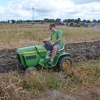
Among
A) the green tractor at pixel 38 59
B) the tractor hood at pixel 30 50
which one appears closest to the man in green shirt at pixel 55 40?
the green tractor at pixel 38 59

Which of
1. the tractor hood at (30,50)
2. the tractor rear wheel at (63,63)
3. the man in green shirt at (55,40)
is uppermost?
Result: the man in green shirt at (55,40)

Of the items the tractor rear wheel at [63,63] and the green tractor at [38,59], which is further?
the tractor rear wheel at [63,63]

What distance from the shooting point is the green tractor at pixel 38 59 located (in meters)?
7.45

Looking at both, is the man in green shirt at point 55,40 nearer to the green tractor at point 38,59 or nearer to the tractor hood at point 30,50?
the green tractor at point 38,59

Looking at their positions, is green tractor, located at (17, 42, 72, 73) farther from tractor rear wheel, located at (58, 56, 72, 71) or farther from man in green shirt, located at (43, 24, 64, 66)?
man in green shirt, located at (43, 24, 64, 66)

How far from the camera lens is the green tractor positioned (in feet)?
24.5

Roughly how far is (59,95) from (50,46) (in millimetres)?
2572

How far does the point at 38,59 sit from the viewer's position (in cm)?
763

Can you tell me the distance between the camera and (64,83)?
6.03 m

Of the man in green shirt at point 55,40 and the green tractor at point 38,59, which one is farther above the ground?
the man in green shirt at point 55,40

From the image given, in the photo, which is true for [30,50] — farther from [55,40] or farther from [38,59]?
[55,40]

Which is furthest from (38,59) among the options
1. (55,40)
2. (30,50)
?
(55,40)

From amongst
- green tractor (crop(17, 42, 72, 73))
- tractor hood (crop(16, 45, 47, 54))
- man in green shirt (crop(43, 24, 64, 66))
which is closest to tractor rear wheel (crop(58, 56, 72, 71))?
green tractor (crop(17, 42, 72, 73))

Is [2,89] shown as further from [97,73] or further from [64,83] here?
[97,73]
